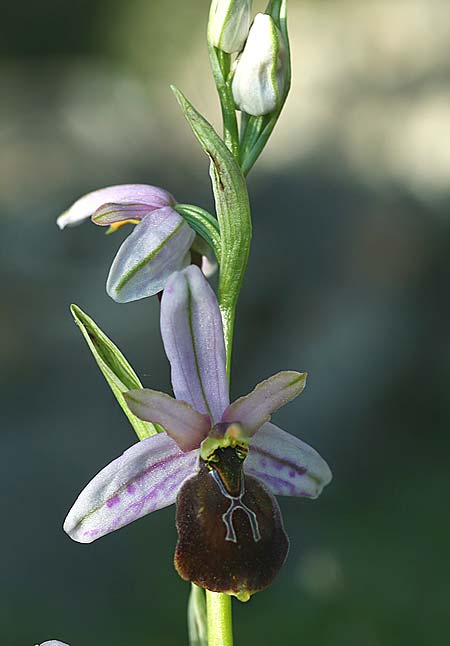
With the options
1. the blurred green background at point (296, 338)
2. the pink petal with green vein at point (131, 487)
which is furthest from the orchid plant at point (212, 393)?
the blurred green background at point (296, 338)

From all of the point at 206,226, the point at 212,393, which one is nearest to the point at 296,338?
the point at 206,226

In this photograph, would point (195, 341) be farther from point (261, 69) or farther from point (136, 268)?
point (261, 69)

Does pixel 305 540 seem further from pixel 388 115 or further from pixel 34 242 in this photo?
pixel 388 115

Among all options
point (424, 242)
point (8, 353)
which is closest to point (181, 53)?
point (424, 242)

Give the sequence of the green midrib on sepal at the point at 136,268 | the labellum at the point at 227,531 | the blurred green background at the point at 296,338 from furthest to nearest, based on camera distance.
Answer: the blurred green background at the point at 296,338 → the green midrib on sepal at the point at 136,268 → the labellum at the point at 227,531

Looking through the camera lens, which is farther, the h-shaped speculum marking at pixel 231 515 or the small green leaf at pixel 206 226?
the small green leaf at pixel 206 226

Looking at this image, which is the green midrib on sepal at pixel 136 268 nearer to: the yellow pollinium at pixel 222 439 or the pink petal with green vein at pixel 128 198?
the pink petal with green vein at pixel 128 198
